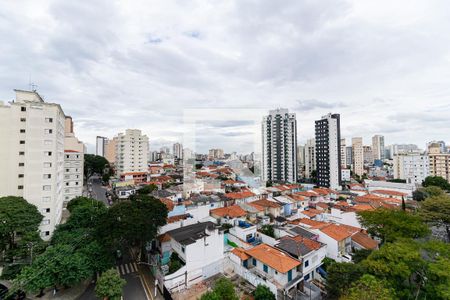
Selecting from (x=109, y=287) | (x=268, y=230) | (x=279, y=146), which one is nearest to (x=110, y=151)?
(x=279, y=146)

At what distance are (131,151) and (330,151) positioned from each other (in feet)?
157

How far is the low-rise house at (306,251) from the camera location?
1285 cm

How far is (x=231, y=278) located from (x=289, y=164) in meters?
40.3

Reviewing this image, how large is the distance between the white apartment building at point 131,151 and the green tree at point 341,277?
50.6 m

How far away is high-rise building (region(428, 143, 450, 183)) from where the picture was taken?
4397 cm

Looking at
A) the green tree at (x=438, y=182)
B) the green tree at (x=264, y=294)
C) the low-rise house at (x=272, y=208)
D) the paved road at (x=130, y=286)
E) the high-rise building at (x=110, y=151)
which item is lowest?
the paved road at (x=130, y=286)

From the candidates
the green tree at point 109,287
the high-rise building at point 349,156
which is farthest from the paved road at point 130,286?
the high-rise building at point 349,156

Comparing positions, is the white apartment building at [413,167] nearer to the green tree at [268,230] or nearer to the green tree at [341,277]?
the green tree at [268,230]

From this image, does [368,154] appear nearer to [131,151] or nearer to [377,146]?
[377,146]

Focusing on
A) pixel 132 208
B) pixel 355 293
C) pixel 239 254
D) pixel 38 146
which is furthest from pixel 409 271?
pixel 38 146

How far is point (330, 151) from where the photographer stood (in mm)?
45156

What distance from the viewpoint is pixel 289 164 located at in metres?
50.0

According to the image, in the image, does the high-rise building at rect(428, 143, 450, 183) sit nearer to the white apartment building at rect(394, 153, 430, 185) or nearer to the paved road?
the white apartment building at rect(394, 153, 430, 185)

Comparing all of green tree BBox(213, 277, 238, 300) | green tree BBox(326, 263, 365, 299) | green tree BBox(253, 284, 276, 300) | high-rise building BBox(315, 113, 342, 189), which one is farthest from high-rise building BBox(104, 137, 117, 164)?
green tree BBox(326, 263, 365, 299)
